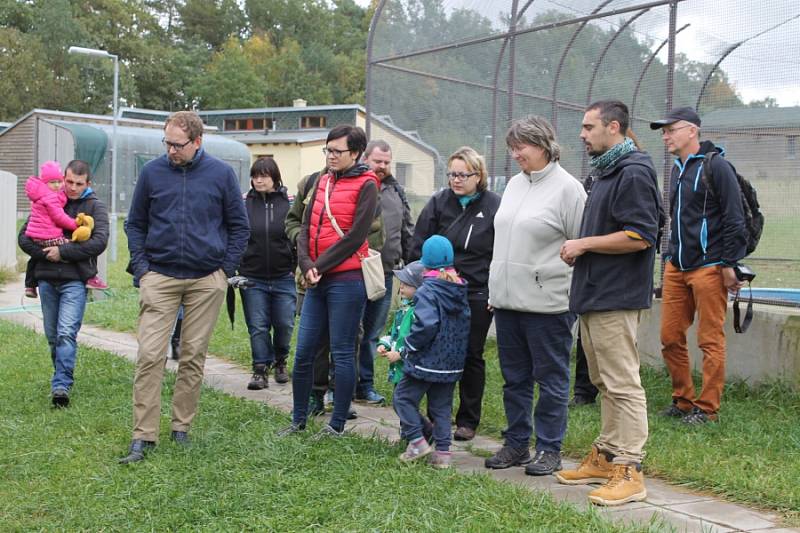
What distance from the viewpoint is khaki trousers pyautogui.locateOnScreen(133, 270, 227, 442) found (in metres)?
5.35

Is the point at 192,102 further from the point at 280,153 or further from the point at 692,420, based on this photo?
the point at 692,420

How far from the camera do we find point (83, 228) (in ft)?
22.5

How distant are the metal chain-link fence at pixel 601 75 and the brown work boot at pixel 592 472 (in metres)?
3.00

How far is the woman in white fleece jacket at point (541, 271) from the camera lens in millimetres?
4938

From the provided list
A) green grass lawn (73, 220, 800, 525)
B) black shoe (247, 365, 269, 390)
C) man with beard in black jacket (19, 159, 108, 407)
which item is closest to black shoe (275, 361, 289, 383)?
black shoe (247, 365, 269, 390)

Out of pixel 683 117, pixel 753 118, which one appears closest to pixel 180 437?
pixel 683 117

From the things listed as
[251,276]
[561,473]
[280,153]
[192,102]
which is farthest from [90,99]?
[561,473]

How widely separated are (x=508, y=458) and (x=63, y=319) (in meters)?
3.63

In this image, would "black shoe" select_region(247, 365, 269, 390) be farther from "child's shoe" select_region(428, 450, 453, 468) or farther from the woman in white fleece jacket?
the woman in white fleece jacket

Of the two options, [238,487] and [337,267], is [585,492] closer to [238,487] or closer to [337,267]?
[238,487]

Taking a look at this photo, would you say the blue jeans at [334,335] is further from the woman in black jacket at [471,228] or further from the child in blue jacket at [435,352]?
the woman in black jacket at [471,228]

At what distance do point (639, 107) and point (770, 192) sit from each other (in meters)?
1.81

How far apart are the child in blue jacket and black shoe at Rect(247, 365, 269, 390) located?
8.55ft

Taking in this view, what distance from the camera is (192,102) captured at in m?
63.5
